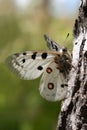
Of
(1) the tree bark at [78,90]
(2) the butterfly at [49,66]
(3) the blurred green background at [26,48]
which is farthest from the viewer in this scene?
(3) the blurred green background at [26,48]

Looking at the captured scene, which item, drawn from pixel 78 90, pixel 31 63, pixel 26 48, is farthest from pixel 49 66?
pixel 26 48

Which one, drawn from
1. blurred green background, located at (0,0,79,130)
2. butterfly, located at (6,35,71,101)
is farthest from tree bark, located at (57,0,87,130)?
blurred green background, located at (0,0,79,130)

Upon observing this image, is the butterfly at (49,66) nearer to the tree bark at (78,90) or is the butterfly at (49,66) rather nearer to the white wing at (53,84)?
the white wing at (53,84)

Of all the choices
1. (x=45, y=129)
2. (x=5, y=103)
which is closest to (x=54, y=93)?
(x=45, y=129)

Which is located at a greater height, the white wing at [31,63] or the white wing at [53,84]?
the white wing at [31,63]

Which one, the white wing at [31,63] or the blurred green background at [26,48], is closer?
the white wing at [31,63]

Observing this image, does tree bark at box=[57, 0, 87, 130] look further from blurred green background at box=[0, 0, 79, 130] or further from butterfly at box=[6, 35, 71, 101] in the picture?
blurred green background at box=[0, 0, 79, 130]

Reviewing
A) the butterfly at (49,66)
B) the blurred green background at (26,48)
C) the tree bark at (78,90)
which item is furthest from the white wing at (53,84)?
the blurred green background at (26,48)

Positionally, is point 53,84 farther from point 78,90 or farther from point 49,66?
point 78,90

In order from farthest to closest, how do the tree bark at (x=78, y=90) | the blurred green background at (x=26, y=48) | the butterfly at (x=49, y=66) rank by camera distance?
the blurred green background at (x=26, y=48) < the butterfly at (x=49, y=66) < the tree bark at (x=78, y=90)
